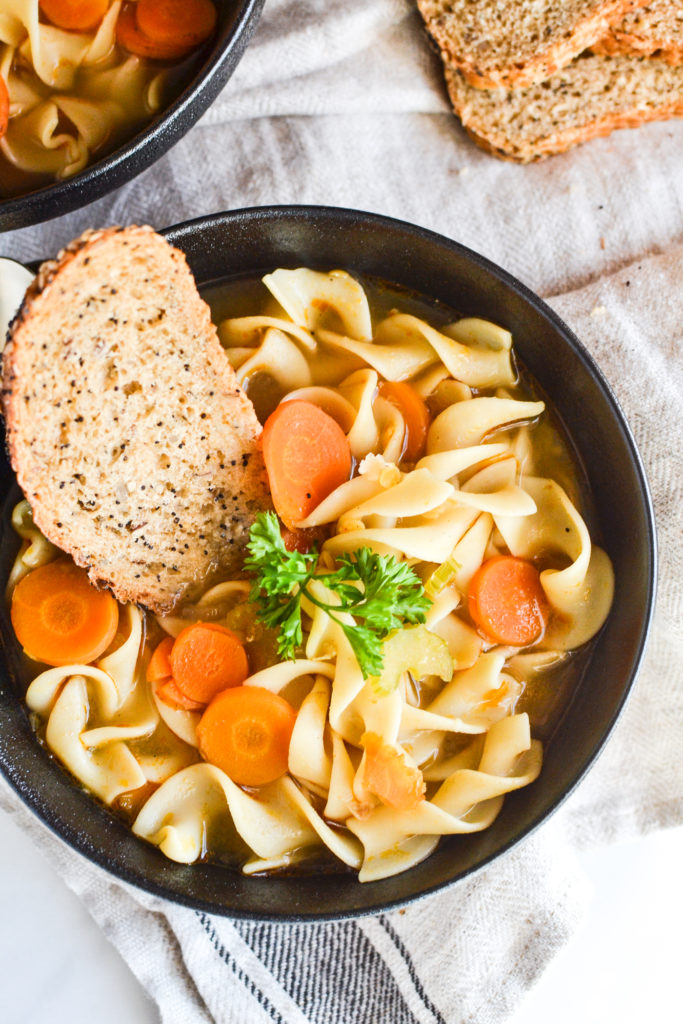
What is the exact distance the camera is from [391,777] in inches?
143

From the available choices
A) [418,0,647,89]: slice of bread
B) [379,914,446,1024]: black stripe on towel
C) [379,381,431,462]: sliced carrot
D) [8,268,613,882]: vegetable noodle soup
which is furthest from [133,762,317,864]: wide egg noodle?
[418,0,647,89]: slice of bread

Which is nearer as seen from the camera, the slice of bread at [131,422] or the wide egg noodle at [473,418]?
the slice of bread at [131,422]

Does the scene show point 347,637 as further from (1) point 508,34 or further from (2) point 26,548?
(1) point 508,34

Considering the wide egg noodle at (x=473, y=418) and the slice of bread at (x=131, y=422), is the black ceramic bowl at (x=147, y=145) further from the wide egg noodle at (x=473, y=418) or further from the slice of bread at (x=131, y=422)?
the wide egg noodle at (x=473, y=418)

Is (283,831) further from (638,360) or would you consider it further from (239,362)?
(638,360)

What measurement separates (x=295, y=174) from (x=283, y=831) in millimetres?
2984

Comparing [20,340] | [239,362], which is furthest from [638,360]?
[20,340]

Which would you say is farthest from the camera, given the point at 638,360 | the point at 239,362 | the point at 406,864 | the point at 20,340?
the point at 638,360

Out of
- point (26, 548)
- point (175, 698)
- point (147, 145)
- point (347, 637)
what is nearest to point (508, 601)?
point (347, 637)

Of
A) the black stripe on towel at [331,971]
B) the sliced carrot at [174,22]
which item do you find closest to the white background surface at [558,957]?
the black stripe on towel at [331,971]

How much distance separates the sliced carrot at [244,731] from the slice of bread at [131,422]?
19.9 inches

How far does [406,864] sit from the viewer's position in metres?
3.75

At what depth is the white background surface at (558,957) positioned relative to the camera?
4449 millimetres

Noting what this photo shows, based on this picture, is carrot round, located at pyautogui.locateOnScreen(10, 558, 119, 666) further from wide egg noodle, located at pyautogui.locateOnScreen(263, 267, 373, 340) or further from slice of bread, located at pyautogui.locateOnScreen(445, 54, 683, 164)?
slice of bread, located at pyautogui.locateOnScreen(445, 54, 683, 164)
